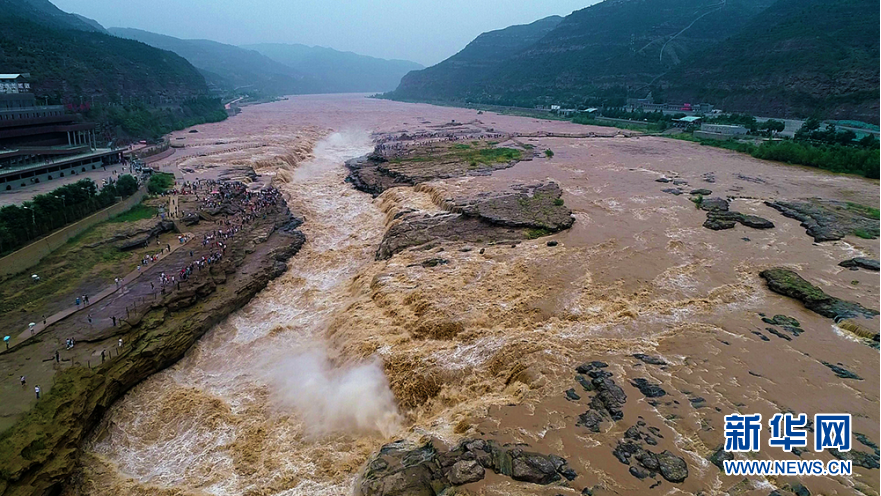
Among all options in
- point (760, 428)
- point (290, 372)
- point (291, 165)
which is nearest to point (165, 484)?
point (290, 372)

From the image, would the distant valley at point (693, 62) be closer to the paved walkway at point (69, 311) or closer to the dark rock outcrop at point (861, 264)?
the dark rock outcrop at point (861, 264)

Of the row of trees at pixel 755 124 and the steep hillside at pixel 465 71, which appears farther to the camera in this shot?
the steep hillside at pixel 465 71

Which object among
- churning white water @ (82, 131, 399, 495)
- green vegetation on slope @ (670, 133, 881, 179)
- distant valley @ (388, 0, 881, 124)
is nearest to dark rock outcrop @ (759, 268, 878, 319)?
distant valley @ (388, 0, 881, 124)

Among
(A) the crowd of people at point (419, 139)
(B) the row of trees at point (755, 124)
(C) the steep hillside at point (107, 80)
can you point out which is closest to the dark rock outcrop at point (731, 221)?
(B) the row of trees at point (755, 124)

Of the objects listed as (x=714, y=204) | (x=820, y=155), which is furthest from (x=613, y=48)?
(x=714, y=204)

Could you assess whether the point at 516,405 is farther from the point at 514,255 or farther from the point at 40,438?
the point at 40,438

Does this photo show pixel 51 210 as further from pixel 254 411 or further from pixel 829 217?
pixel 829 217
